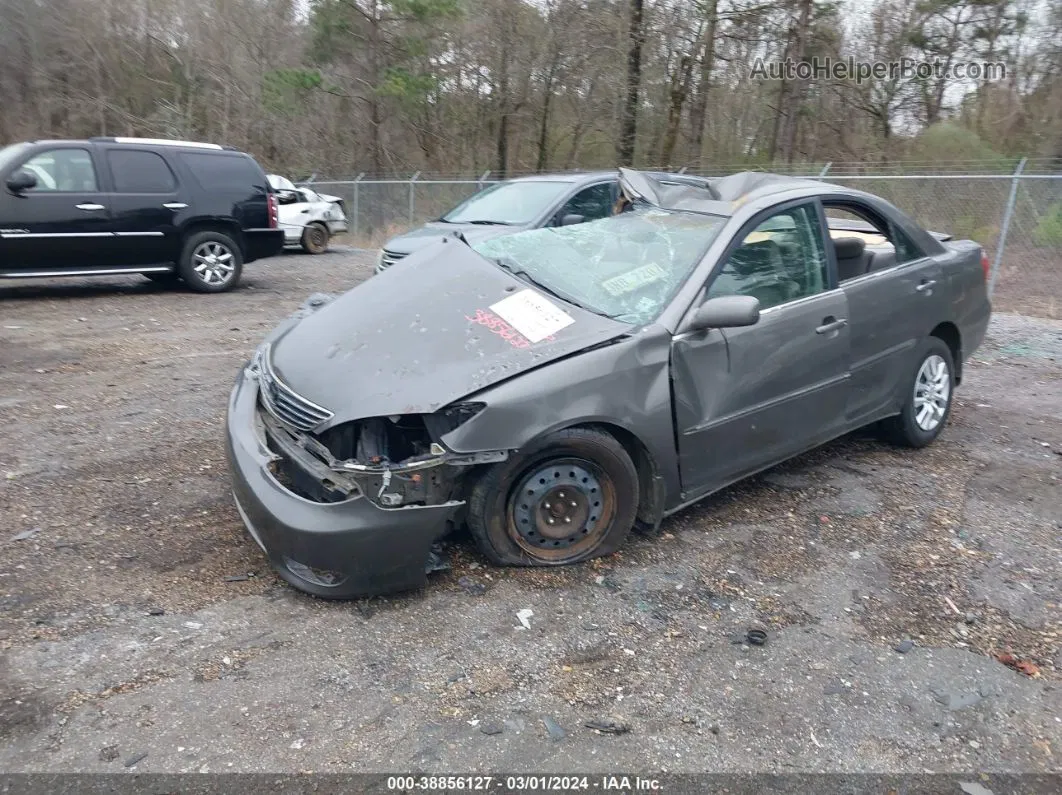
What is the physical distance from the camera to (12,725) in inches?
105

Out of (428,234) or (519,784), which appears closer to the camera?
(519,784)

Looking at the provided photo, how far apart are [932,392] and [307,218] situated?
14.0 meters

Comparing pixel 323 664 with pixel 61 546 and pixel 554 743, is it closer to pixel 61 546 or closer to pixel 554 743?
pixel 554 743

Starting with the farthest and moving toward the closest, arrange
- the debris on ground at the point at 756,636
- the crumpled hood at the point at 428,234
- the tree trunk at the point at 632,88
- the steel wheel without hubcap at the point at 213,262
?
1. the tree trunk at the point at 632,88
2. the steel wheel without hubcap at the point at 213,262
3. the crumpled hood at the point at 428,234
4. the debris on ground at the point at 756,636

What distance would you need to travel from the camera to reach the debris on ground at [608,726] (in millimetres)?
→ 2756

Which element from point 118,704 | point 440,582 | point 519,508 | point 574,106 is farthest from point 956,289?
point 574,106

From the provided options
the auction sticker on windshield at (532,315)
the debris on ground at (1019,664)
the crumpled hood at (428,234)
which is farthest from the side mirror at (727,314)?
the crumpled hood at (428,234)

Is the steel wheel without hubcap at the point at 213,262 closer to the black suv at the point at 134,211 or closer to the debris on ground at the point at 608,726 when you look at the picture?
the black suv at the point at 134,211

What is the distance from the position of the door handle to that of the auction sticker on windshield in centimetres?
144

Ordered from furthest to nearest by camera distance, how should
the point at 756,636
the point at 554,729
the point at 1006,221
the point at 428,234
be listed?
the point at 1006,221 → the point at 428,234 → the point at 756,636 → the point at 554,729

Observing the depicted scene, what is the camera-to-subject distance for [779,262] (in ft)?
14.4

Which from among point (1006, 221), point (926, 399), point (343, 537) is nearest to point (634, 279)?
point (343, 537)

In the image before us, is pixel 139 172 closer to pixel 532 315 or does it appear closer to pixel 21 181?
pixel 21 181

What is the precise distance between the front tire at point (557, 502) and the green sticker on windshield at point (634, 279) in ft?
2.60
